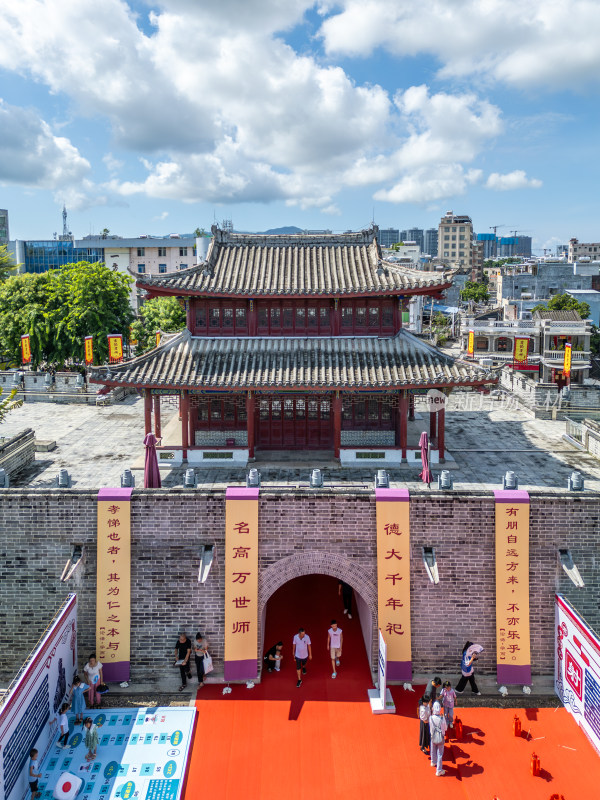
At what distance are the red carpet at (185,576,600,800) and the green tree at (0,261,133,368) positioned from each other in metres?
28.7

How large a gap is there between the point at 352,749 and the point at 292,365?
38.8 ft

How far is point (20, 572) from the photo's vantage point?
1644 cm

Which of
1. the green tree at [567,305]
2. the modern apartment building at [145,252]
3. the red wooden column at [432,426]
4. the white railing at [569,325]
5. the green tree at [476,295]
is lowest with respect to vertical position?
the red wooden column at [432,426]

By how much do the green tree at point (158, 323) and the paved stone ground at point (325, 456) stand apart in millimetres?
18987

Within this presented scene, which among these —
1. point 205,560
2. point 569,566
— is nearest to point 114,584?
point 205,560

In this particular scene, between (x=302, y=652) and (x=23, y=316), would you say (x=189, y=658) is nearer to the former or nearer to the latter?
(x=302, y=652)

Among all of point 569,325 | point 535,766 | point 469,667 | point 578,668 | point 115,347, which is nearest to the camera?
point 535,766

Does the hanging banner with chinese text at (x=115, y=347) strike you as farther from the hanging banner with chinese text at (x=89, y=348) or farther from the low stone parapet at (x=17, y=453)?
the low stone parapet at (x=17, y=453)

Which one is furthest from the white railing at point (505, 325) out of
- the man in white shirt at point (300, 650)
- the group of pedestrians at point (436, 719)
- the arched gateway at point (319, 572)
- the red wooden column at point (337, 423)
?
the group of pedestrians at point (436, 719)

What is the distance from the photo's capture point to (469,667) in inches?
611

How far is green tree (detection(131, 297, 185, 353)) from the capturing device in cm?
4688

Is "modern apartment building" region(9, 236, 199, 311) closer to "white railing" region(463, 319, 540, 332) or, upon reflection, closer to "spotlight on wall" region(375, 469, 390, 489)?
"white railing" region(463, 319, 540, 332)

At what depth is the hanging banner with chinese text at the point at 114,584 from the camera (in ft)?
53.1

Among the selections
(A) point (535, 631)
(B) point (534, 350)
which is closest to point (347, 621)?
(A) point (535, 631)
